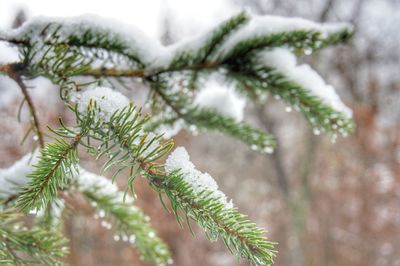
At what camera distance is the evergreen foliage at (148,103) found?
490 mm

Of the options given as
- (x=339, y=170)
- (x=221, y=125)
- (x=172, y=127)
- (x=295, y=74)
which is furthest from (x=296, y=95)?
(x=339, y=170)

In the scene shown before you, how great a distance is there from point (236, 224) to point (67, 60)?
38cm

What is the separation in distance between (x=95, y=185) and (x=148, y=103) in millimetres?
211

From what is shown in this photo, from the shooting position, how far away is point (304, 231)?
23.1 feet

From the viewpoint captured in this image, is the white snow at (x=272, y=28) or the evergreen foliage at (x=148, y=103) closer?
the evergreen foliage at (x=148, y=103)

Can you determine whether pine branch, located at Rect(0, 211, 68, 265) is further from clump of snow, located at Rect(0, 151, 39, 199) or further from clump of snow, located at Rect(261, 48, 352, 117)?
clump of snow, located at Rect(261, 48, 352, 117)

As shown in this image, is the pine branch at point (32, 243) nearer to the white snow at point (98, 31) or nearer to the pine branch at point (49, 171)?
the pine branch at point (49, 171)

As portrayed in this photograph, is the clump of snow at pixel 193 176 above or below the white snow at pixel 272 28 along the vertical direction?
below

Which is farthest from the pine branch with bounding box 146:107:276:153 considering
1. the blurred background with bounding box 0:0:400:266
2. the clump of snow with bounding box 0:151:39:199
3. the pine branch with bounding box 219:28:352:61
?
the blurred background with bounding box 0:0:400:266

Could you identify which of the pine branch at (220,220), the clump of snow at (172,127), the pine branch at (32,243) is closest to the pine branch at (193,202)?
the pine branch at (220,220)

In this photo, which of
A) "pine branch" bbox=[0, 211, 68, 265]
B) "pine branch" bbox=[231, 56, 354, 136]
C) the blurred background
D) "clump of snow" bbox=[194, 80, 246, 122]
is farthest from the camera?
the blurred background

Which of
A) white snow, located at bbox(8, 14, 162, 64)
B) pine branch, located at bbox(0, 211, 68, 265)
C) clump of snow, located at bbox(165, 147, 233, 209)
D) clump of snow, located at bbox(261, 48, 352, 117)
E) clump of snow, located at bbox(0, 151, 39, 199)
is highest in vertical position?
clump of snow, located at bbox(261, 48, 352, 117)

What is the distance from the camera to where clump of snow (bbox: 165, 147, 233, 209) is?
0.49 meters

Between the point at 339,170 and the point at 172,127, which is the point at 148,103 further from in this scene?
the point at 339,170
